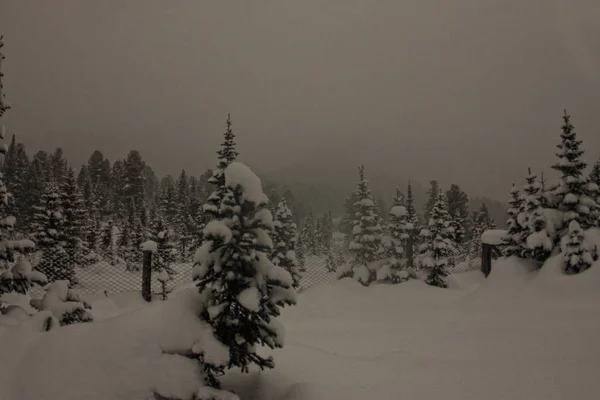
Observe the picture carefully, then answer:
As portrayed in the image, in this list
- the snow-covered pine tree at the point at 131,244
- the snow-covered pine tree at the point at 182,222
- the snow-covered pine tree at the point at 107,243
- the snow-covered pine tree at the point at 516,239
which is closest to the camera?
the snow-covered pine tree at the point at 516,239

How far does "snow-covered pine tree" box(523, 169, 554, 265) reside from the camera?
10.1 metres

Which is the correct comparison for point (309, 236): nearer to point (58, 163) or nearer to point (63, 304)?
point (58, 163)

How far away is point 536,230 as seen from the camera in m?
10.4

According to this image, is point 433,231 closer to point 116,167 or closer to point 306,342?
point 306,342

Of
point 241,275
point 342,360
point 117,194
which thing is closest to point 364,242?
point 342,360

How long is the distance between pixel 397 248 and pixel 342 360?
11827mm

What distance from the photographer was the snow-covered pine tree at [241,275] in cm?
382

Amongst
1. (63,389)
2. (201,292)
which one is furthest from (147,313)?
(63,389)

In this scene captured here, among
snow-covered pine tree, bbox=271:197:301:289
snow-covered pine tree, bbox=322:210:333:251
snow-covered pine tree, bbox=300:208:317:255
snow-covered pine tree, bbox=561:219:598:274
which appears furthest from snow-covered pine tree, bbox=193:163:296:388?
snow-covered pine tree, bbox=322:210:333:251

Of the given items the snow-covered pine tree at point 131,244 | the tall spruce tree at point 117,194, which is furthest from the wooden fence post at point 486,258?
the tall spruce tree at point 117,194

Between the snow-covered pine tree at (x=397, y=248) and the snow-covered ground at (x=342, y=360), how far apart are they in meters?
A: 6.81

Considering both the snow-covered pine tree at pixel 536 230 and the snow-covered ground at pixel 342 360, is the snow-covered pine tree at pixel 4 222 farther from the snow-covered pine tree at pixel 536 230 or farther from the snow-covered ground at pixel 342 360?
the snow-covered pine tree at pixel 536 230

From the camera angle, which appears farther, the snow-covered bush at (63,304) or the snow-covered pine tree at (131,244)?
the snow-covered pine tree at (131,244)

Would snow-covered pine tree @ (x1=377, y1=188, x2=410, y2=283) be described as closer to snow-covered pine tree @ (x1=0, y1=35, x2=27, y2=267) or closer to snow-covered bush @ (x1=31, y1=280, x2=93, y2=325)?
snow-covered bush @ (x1=31, y1=280, x2=93, y2=325)
